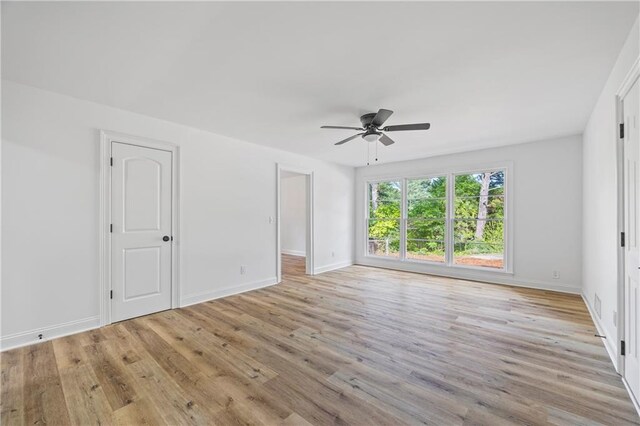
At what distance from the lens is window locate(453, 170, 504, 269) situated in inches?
200

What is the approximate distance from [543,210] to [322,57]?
464 centimetres

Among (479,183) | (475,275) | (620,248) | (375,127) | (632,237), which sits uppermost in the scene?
(375,127)

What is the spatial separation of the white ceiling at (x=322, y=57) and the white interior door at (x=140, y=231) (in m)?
0.64

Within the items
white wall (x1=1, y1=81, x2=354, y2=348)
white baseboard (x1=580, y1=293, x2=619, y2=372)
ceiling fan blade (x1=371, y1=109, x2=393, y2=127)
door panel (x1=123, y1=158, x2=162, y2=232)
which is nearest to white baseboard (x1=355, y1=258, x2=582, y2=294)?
white baseboard (x1=580, y1=293, x2=619, y2=372)

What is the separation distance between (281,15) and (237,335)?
2.87 m

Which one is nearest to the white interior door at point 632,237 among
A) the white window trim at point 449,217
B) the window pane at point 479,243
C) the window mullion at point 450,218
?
the white window trim at point 449,217

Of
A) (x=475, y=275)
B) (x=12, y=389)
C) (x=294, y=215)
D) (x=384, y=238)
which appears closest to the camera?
(x=12, y=389)

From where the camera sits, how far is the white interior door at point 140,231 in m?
3.24

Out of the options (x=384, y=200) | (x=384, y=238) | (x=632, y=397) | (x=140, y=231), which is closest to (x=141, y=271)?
(x=140, y=231)

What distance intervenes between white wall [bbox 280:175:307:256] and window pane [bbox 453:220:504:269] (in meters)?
4.72

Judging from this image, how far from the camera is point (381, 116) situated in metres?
2.98

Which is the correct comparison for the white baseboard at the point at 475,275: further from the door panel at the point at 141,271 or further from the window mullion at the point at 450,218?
the door panel at the point at 141,271

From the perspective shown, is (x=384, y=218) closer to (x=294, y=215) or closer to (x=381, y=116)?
(x=294, y=215)

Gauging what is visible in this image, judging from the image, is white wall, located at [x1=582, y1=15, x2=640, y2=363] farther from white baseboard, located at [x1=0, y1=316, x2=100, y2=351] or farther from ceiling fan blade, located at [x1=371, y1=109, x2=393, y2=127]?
white baseboard, located at [x1=0, y1=316, x2=100, y2=351]
